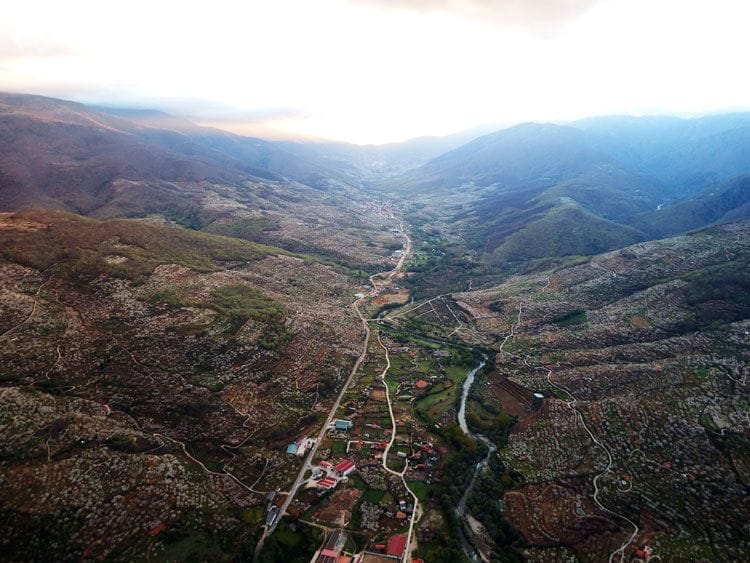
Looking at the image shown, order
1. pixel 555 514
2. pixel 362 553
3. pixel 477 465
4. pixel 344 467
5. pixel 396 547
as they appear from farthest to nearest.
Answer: pixel 477 465 < pixel 344 467 < pixel 555 514 < pixel 396 547 < pixel 362 553

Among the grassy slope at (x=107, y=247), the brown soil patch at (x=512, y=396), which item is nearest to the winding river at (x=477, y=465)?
the brown soil patch at (x=512, y=396)

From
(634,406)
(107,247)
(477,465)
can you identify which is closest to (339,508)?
(477,465)

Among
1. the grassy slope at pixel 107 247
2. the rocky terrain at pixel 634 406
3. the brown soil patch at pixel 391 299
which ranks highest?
the grassy slope at pixel 107 247

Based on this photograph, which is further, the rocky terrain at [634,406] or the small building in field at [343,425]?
the small building in field at [343,425]

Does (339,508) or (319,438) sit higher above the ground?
(339,508)

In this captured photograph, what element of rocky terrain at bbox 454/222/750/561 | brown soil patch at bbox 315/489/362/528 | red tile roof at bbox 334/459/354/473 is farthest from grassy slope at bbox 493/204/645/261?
brown soil patch at bbox 315/489/362/528

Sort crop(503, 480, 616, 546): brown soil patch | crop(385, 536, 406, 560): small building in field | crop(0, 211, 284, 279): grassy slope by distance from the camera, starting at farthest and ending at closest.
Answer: crop(0, 211, 284, 279): grassy slope, crop(503, 480, 616, 546): brown soil patch, crop(385, 536, 406, 560): small building in field

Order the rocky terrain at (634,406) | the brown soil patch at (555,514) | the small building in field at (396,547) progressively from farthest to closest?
1. the rocky terrain at (634,406)
2. the brown soil patch at (555,514)
3. the small building in field at (396,547)

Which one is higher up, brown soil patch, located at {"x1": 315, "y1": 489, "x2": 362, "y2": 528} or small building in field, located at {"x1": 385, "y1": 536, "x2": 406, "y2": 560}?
small building in field, located at {"x1": 385, "y1": 536, "x2": 406, "y2": 560}

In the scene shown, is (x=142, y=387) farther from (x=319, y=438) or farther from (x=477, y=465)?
(x=477, y=465)

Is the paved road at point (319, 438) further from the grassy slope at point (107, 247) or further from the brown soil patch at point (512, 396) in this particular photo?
the grassy slope at point (107, 247)

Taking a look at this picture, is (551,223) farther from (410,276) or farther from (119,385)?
(119,385)

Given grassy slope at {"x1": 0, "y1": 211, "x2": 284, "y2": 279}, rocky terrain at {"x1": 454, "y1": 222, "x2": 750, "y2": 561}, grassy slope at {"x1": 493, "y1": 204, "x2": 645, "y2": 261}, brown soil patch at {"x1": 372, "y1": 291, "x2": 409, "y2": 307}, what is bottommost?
brown soil patch at {"x1": 372, "y1": 291, "x2": 409, "y2": 307}

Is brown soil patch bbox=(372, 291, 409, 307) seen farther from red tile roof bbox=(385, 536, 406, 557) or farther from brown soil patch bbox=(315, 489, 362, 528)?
red tile roof bbox=(385, 536, 406, 557)
